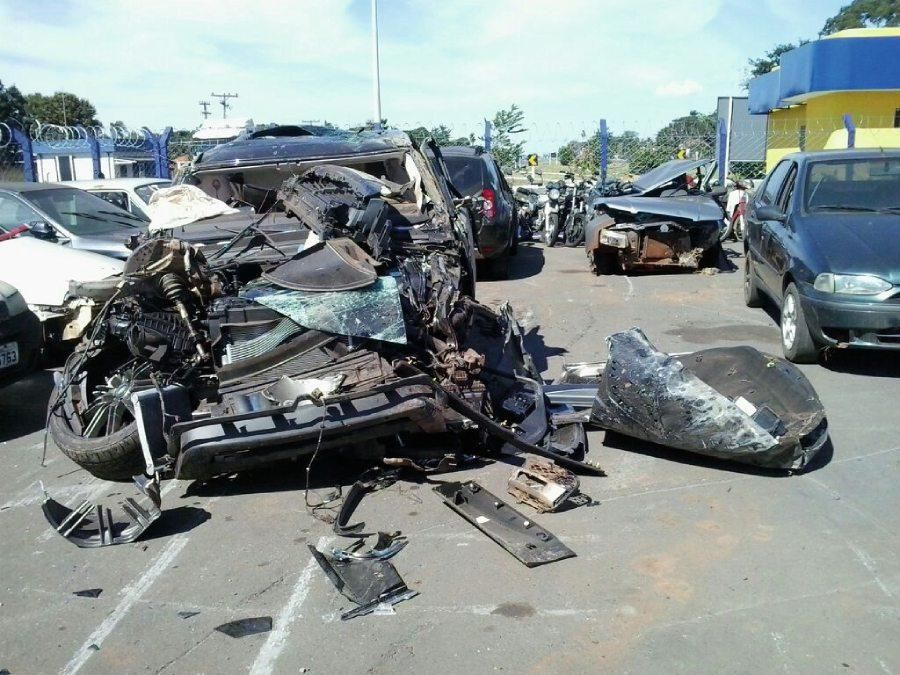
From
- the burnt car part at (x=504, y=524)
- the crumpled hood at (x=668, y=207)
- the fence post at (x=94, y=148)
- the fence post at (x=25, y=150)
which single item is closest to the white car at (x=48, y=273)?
the burnt car part at (x=504, y=524)

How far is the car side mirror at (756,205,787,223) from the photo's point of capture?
702 centimetres

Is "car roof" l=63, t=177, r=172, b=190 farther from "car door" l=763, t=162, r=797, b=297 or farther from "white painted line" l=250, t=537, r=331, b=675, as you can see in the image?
"white painted line" l=250, t=537, r=331, b=675

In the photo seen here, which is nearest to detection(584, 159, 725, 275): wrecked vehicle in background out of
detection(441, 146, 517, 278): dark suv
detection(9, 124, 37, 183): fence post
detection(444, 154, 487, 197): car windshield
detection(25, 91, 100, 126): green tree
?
detection(441, 146, 517, 278): dark suv

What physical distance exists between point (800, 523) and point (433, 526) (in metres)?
1.84

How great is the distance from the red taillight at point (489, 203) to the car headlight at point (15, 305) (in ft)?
20.1

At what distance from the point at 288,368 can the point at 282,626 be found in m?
1.64

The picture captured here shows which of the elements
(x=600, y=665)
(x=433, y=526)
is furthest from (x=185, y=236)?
(x=600, y=665)

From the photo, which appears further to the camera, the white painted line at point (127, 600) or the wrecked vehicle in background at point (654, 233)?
the wrecked vehicle in background at point (654, 233)

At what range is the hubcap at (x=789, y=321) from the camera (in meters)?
6.54

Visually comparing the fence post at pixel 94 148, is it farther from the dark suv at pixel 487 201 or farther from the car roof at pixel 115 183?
the dark suv at pixel 487 201

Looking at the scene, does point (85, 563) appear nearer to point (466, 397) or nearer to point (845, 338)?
point (466, 397)

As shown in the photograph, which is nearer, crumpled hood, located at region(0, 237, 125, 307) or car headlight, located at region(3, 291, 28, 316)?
car headlight, located at region(3, 291, 28, 316)

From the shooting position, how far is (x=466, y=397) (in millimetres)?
4656

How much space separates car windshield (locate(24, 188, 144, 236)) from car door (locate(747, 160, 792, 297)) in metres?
7.28
